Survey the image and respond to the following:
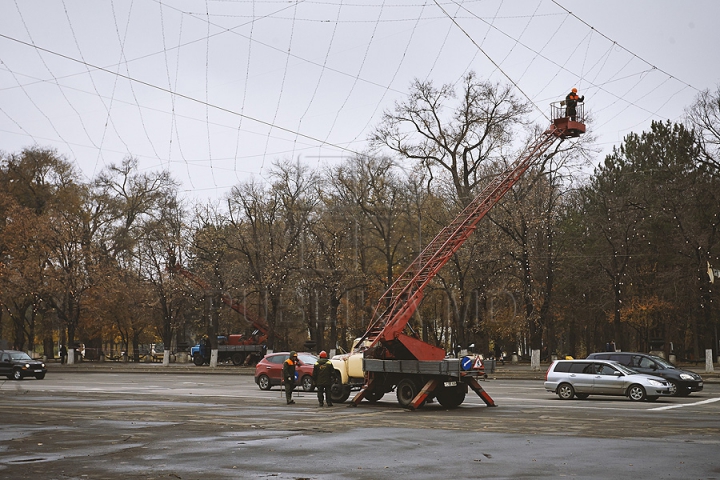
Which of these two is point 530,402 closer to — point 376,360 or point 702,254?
point 376,360

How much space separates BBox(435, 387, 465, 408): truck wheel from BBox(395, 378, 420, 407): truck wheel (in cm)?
79

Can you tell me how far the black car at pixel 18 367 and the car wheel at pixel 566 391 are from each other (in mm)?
29008

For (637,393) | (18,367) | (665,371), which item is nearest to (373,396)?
(637,393)

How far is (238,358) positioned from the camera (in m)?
66.3

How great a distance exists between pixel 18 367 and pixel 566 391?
2964cm

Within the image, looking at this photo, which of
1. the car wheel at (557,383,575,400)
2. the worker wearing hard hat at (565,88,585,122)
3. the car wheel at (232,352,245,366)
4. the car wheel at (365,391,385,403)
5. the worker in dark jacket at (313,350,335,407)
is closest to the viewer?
the worker in dark jacket at (313,350,335,407)

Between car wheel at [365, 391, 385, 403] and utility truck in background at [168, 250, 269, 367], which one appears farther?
utility truck in background at [168, 250, 269, 367]

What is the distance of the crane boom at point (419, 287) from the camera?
24.7m

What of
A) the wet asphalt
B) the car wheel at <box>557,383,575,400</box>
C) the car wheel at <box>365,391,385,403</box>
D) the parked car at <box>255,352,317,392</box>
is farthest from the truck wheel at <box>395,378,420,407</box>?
the parked car at <box>255,352,317,392</box>

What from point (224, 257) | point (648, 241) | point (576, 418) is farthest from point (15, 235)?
point (576, 418)

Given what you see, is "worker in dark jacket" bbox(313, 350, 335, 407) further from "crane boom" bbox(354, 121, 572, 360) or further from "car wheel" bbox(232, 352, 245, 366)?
"car wheel" bbox(232, 352, 245, 366)

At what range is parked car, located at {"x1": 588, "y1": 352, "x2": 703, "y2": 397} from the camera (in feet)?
92.4

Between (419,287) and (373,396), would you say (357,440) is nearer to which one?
(373,396)

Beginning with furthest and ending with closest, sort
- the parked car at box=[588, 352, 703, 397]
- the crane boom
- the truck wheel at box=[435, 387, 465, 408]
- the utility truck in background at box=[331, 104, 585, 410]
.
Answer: the parked car at box=[588, 352, 703, 397]
the crane boom
the truck wheel at box=[435, 387, 465, 408]
the utility truck in background at box=[331, 104, 585, 410]
